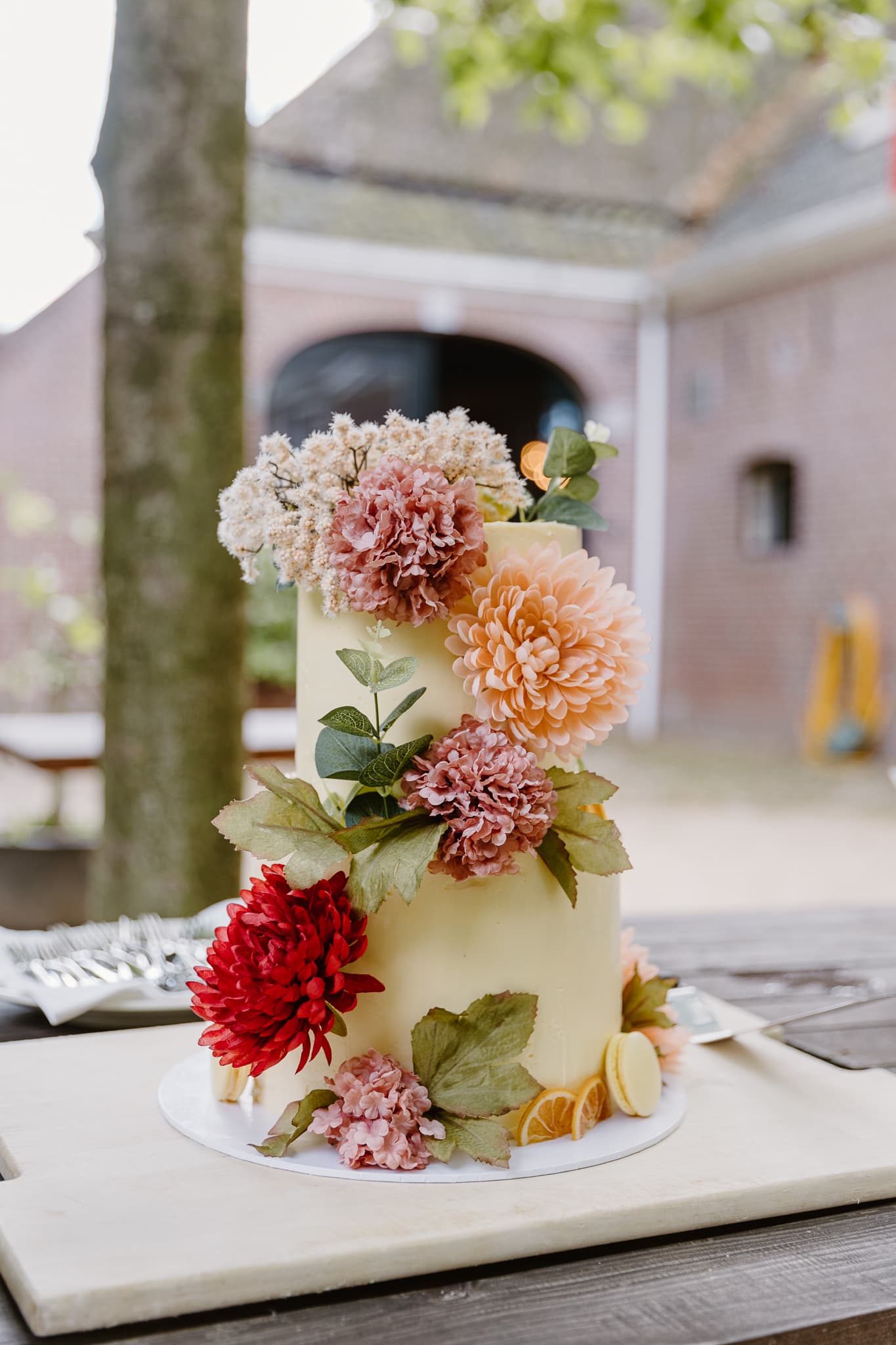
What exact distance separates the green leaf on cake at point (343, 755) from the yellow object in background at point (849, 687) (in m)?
8.23

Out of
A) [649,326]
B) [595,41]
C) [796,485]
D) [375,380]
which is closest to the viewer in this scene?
[595,41]

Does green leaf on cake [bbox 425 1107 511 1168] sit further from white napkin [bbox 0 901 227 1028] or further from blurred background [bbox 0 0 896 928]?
blurred background [bbox 0 0 896 928]

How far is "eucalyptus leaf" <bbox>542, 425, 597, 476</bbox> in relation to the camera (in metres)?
0.74

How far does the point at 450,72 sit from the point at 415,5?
0.30m

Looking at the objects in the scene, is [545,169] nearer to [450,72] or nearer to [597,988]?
[450,72]

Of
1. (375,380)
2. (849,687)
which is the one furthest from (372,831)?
(375,380)

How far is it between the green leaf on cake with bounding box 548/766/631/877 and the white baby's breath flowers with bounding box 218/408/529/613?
155 mm

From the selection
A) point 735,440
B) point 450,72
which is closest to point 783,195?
point 735,440

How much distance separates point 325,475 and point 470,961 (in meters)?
0.27

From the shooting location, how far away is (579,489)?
75cm

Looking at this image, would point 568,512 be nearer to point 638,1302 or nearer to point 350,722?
point 350,722

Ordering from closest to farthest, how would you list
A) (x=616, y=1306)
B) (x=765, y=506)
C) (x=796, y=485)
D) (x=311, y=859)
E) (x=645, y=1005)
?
(x=616, y=1306) → (x=311, y=859) → (x=645, y=1005) → (x=796, y=485) → (x=765, y=506)

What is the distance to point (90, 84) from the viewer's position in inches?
88.3

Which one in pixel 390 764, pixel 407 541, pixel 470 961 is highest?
pixel 407 541
